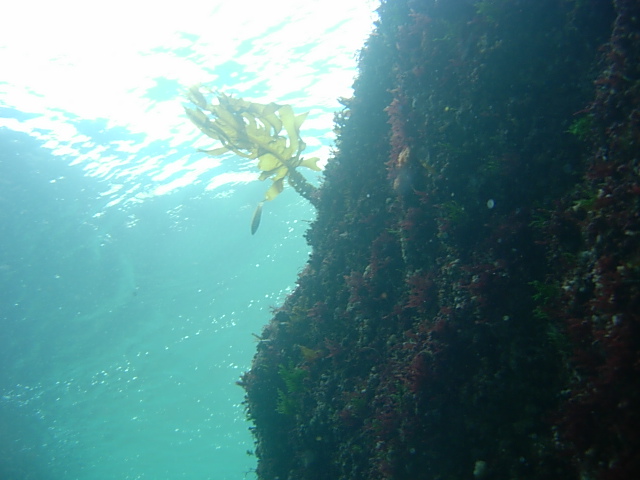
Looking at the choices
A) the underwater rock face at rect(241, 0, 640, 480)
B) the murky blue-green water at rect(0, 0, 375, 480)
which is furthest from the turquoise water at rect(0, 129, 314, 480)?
the underwater rock face at rect(241, 0, 640, 480)

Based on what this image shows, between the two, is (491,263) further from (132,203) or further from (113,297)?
(113,297)

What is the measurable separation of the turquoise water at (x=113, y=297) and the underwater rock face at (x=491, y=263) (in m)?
2.99

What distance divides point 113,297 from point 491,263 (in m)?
20.4

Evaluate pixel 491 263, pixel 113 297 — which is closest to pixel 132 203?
pixel 113 297

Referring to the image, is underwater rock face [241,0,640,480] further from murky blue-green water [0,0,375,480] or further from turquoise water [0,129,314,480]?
turquoise water [0,129,314,480]

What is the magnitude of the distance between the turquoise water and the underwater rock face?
299 centimetres

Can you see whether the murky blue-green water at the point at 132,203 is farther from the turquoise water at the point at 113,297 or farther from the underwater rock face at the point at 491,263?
the underwater rock face at the point at 491,263

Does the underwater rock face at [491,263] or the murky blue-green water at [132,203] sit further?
the murky blue-green water at [132,203]

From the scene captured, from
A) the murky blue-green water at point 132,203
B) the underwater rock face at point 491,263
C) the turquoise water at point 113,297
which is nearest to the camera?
the underwater rock face at point 491,263

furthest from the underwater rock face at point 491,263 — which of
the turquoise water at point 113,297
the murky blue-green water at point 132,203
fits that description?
the turquoise water at point 113,297

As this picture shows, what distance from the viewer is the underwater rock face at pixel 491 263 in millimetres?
2756

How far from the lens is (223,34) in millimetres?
11430

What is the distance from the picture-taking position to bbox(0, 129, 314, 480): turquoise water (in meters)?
14.4

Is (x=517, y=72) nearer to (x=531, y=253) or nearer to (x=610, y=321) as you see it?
(x=531, y=253)
